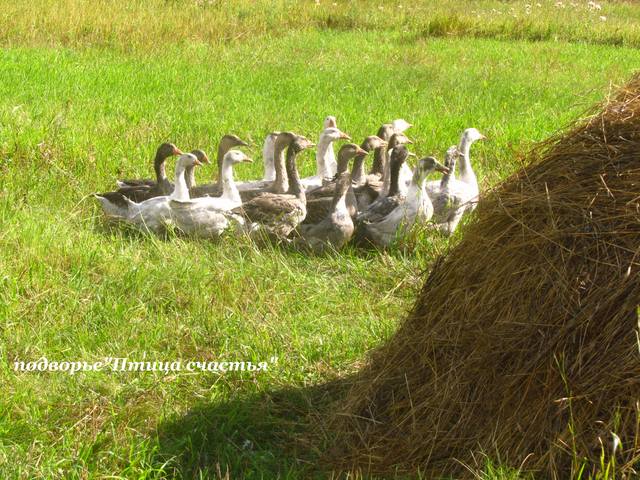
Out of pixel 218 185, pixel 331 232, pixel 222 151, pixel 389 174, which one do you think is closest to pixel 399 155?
pixel 389 174

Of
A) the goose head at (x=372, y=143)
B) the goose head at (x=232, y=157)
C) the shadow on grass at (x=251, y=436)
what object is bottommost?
the shadow on grass at (x=251, y=436)

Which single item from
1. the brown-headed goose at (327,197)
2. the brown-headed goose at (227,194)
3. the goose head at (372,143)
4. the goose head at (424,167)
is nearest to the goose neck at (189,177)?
the brown-headed goose at (227,194)

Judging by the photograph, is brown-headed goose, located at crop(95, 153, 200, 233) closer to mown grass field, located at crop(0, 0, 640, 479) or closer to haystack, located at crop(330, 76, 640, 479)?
mown grass field, located at crop(0, 0, 640, 479)

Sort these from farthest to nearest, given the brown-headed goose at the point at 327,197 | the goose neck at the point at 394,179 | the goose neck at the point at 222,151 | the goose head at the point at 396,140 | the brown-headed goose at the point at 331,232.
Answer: the goose head at the point at 396,140, the goose neck at the point at 222,151, the goose neck at the point at 394,179, the brown-headed goose at the point at 327,197, the brown-headed goose at the point at 331,232

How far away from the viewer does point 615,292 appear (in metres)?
3.82

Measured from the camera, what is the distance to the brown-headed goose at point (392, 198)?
8234mm

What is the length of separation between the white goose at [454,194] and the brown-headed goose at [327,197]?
0.70m

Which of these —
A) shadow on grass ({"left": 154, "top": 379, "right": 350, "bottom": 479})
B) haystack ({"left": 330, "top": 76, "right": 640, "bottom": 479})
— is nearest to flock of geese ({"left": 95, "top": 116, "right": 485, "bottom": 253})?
shadow on grass ({"left": 154, "top": 379, "right": 350, "bottom": 479})

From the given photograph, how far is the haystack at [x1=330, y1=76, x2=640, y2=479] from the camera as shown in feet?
12.5

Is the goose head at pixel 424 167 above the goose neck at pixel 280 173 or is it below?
above

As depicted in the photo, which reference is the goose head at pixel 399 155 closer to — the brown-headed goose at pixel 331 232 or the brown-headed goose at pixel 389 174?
the brown-headed goose at pixel 389 174

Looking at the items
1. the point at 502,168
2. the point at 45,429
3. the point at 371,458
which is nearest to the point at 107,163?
the point at 502,168

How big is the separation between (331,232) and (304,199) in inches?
32.4

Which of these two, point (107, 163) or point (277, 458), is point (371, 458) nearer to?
point (277, 458)
